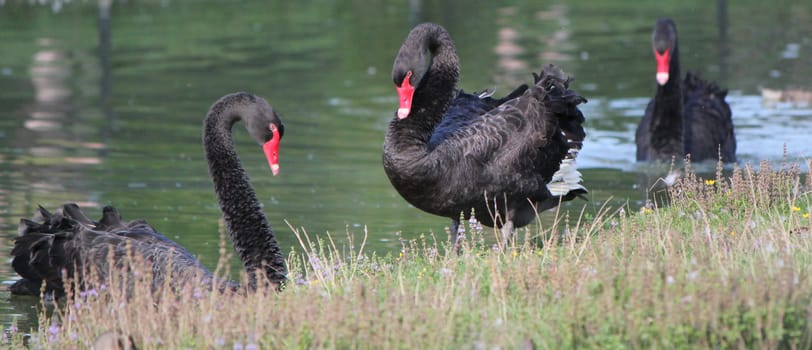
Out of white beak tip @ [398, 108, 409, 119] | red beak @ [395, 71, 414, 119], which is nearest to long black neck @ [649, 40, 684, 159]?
red beak @ [395, 71, 414, 119]

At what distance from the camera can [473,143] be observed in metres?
8.78

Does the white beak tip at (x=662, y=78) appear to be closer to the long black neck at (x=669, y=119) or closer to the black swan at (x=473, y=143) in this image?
the long black neck at (x=669, y=119)

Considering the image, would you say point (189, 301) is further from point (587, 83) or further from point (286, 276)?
point (587, 83)

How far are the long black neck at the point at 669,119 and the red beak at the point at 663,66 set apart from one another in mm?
166

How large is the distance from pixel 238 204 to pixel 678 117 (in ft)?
19.6

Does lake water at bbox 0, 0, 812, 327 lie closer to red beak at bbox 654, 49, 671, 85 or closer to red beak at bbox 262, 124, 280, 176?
red beak at bbox 654, 49, 671, 85

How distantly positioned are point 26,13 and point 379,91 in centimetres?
1343

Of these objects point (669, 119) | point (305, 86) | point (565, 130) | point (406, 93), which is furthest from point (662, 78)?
point (305, 86)

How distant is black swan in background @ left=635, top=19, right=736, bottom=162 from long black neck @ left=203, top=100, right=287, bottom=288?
5.44 metres

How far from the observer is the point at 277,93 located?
1872cm

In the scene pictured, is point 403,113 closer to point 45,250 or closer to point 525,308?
point 45,250

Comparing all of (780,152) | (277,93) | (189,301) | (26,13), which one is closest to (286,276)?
(189,301)

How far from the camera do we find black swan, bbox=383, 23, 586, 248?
28.0 ft

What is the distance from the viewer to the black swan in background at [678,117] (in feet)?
41.9
